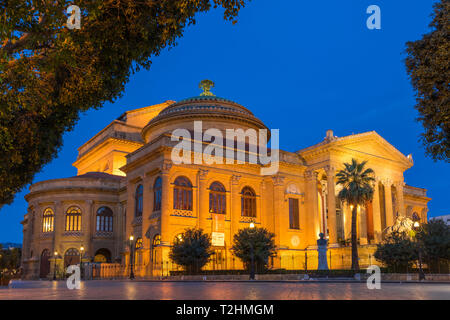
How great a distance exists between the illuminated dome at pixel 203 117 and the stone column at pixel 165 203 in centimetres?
1032

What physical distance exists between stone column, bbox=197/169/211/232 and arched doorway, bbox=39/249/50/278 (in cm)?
1906

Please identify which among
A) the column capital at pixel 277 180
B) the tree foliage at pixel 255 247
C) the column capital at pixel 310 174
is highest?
the column capital at pixel 310 174

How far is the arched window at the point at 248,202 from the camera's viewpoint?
42.7 metres

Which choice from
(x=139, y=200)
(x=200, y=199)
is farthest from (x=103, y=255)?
(x=200, y=199)

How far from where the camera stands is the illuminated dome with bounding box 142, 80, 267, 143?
4634 cm

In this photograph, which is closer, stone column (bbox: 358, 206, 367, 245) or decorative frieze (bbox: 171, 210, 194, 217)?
decorative frieze (bbox: 171, 210, 194, 217)

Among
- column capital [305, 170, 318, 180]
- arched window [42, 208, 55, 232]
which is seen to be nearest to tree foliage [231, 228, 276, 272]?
column capital [305, 170, 318, 180]

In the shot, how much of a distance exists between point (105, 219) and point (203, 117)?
15493mm

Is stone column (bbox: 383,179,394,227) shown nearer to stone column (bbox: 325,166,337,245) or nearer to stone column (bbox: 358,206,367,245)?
stone column (bbox: 358,206,367,245)

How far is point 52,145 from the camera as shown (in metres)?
12.9

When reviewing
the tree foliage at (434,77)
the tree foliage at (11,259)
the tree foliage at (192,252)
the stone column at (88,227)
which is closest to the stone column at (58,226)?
the stone column at (88,227)

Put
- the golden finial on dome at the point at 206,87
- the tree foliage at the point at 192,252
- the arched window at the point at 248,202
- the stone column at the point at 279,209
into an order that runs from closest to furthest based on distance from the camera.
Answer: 1. the tree foliage at the point at 192,252
2. the arched window at the point at 248,202
3. the stone column at the point at 279,209
4. the golden finial on dome at the point at 206,87

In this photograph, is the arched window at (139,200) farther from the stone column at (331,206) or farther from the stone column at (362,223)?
the stone column at (362,223)

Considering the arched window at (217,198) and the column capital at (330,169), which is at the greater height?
the column capital at (330,169)
